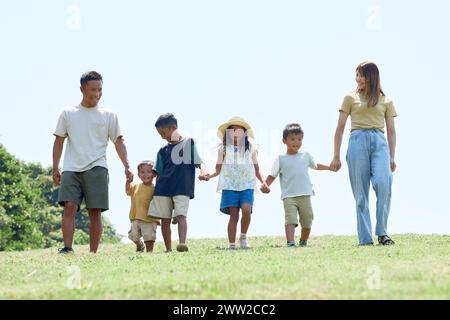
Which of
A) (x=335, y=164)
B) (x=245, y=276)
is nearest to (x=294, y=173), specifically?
(x=335, y=164)

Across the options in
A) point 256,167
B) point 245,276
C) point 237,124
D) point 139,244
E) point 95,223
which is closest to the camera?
point 245,276

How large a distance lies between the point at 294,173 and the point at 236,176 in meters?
1.04

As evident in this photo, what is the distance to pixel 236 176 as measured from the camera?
14.5m

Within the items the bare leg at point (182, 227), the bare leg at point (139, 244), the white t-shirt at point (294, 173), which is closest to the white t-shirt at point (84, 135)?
the bare leg at point (182, 227)

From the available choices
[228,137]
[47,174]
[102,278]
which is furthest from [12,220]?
[102,278]

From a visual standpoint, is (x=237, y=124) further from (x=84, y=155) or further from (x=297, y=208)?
(x=84, y=155)

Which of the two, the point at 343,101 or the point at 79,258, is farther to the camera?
the point at 343,101

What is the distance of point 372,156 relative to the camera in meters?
13.6

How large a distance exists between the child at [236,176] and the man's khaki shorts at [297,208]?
645mm

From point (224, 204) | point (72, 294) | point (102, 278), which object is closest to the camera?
point (72, 294)

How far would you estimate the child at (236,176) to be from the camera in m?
14.5
